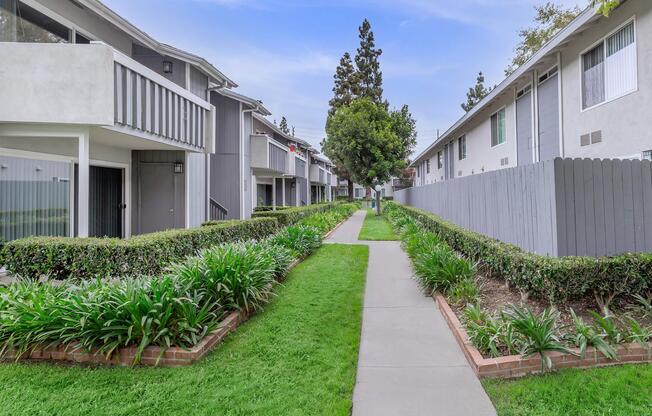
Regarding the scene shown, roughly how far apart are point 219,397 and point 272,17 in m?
16.3

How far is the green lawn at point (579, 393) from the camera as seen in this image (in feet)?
9.86

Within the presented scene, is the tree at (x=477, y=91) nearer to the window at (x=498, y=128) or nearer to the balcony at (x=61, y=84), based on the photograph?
the window at (x=498, y=128)

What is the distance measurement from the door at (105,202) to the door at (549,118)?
12131 millimetres

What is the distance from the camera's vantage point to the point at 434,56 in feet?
75.9

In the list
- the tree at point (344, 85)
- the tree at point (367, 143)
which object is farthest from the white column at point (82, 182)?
the tree at point (344, 85)

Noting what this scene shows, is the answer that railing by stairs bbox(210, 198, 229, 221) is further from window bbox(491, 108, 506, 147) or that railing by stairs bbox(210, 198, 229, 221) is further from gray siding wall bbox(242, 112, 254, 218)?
window bbox(491, 108, 506, 147)

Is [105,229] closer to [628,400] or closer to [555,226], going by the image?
[555,226]

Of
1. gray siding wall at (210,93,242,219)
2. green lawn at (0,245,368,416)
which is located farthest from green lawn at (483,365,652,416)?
gray siding wall at (210,93,242,219)

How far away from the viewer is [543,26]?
71.3 ft

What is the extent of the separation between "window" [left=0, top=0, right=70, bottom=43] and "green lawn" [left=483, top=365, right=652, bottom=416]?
9.87m

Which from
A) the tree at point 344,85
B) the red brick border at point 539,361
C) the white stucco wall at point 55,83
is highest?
the tree at point 344,85

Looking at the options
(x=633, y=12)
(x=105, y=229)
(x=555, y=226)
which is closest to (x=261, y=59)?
(x=105, y=229)

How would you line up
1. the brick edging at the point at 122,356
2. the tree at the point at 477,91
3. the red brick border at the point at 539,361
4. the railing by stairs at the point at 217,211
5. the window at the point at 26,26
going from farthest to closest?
the tree at the point at 477,91 < the railing by stairs at the point at 217,211 < the window at the point at 26,26 < the brick edging at the point at 122,356 < the red brick border at the point at 539,361

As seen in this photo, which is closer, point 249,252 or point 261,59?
point 249,252
